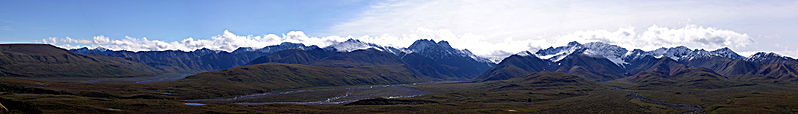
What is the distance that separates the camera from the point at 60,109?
345 ft

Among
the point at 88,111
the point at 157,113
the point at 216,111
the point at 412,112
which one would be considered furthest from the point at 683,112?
the point at 88,111

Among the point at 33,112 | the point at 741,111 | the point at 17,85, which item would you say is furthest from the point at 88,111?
the point at 741,111

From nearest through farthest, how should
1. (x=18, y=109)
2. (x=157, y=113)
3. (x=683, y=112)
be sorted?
1. (x=18, y=109)
2. (x=157, y=113)
3. (x=683, y=112)

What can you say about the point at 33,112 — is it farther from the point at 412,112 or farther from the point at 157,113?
the point at 412,112

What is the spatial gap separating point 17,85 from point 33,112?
140860mm

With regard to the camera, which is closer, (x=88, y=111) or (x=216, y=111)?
(x=88, y=111)

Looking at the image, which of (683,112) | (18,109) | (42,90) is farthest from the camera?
(42,90)

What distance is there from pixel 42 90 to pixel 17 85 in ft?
44.0

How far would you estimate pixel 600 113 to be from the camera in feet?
469

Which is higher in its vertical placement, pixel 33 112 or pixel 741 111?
pixel 33 112

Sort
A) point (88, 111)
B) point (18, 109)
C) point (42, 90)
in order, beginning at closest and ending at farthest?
point (18, 109), point (88, 111), point (42, 90)

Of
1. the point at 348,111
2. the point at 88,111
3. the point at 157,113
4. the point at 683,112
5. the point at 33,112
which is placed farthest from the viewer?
the point at 683,112

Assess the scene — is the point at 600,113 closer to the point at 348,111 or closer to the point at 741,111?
the point at 741,111

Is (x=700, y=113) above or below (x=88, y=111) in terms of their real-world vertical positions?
below
